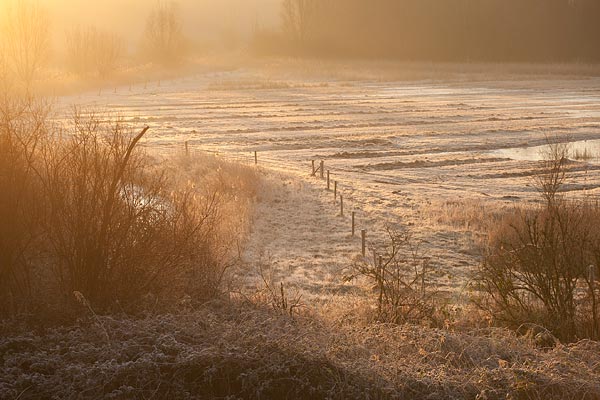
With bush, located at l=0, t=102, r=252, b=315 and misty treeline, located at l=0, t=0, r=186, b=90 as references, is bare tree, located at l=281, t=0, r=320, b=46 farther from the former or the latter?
bush, located at l=0, t=102, r=252, b=315

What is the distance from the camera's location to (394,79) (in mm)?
65375

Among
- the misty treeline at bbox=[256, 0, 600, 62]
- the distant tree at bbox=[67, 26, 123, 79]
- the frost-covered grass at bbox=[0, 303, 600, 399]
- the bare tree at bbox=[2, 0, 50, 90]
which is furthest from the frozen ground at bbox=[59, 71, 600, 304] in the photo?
the misty treeline at bbox=[256, 0, 600, 62]

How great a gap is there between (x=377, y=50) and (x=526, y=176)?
2614 inches

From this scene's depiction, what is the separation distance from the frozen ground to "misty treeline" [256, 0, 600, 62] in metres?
24.2

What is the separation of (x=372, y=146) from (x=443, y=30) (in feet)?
198

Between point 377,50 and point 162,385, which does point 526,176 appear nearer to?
point 162,385

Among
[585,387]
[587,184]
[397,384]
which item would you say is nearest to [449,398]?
[397,384]

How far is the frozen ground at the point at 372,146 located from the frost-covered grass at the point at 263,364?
513 cm

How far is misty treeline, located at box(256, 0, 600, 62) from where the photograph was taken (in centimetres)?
8362

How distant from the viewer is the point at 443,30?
284ft

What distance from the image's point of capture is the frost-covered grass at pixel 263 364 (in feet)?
24.2

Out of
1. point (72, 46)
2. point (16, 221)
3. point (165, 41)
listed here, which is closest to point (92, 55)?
point (72, 46)

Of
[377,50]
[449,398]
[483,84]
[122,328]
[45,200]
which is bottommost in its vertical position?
[449,398]

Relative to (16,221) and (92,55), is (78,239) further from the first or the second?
(92,55)
